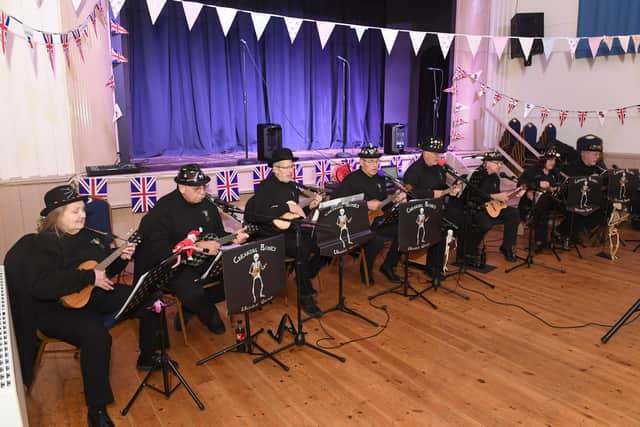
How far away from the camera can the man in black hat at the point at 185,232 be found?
353cm

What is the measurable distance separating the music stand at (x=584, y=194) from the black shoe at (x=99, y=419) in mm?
5332

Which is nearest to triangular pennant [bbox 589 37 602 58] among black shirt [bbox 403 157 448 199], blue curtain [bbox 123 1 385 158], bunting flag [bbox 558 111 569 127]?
bunting flag [bbox 558 111 569 127]

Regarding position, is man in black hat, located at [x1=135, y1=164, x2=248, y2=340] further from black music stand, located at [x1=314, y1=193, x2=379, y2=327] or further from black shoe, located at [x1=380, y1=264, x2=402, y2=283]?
black shoe, located at [x1=380, y1=264, x2=402, y2=283]

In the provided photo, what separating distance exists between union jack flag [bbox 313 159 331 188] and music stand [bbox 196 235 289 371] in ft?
12.1

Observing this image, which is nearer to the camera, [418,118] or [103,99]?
[103,99]

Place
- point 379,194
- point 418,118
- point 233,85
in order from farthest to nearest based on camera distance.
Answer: point 418,118 < point 233,85 < point 379,194

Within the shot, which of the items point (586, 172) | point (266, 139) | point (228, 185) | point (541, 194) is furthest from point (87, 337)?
point (586, 172)

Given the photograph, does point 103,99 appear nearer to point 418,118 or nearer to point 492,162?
point 492,162

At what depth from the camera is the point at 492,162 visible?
554cm

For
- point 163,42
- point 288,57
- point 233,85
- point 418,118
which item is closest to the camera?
point 163,42

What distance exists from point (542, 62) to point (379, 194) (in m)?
5.22

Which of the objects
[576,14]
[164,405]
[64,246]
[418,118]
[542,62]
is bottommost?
[164,405]

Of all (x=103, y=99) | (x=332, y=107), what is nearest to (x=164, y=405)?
(x=103, y=99)

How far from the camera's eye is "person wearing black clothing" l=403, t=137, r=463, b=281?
17.4 ft
